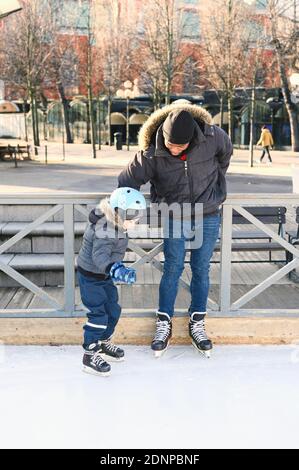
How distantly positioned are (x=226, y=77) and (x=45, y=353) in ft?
76.8

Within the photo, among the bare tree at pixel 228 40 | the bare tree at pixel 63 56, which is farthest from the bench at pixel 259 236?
the bare tree at pixel 63 56

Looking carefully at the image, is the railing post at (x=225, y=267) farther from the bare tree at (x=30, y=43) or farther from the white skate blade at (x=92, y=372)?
the bare tree at (x=30, y=43)

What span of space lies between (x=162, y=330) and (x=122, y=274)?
2.68 feet

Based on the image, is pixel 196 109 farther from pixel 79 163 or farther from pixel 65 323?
pixel 79 163

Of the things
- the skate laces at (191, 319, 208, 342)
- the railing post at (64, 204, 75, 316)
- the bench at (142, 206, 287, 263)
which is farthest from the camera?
the bench at (142, 206, 287, 263)

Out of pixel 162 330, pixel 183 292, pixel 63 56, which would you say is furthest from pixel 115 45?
pixel 162 330

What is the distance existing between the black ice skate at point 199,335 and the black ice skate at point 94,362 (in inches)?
26.8

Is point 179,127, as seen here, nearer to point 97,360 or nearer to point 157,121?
point 157,121

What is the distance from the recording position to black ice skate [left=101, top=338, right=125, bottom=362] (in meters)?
4.10

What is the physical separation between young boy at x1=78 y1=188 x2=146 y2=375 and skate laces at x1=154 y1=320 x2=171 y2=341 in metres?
0.28

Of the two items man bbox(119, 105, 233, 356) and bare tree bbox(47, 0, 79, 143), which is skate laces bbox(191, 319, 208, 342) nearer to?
man bbox(119, 105, 233, 356)

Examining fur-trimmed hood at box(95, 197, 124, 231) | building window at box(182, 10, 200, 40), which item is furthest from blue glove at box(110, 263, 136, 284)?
building window at box(182, 10, 200, 40)

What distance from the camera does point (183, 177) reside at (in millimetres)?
3924

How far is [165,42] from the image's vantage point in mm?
28391
